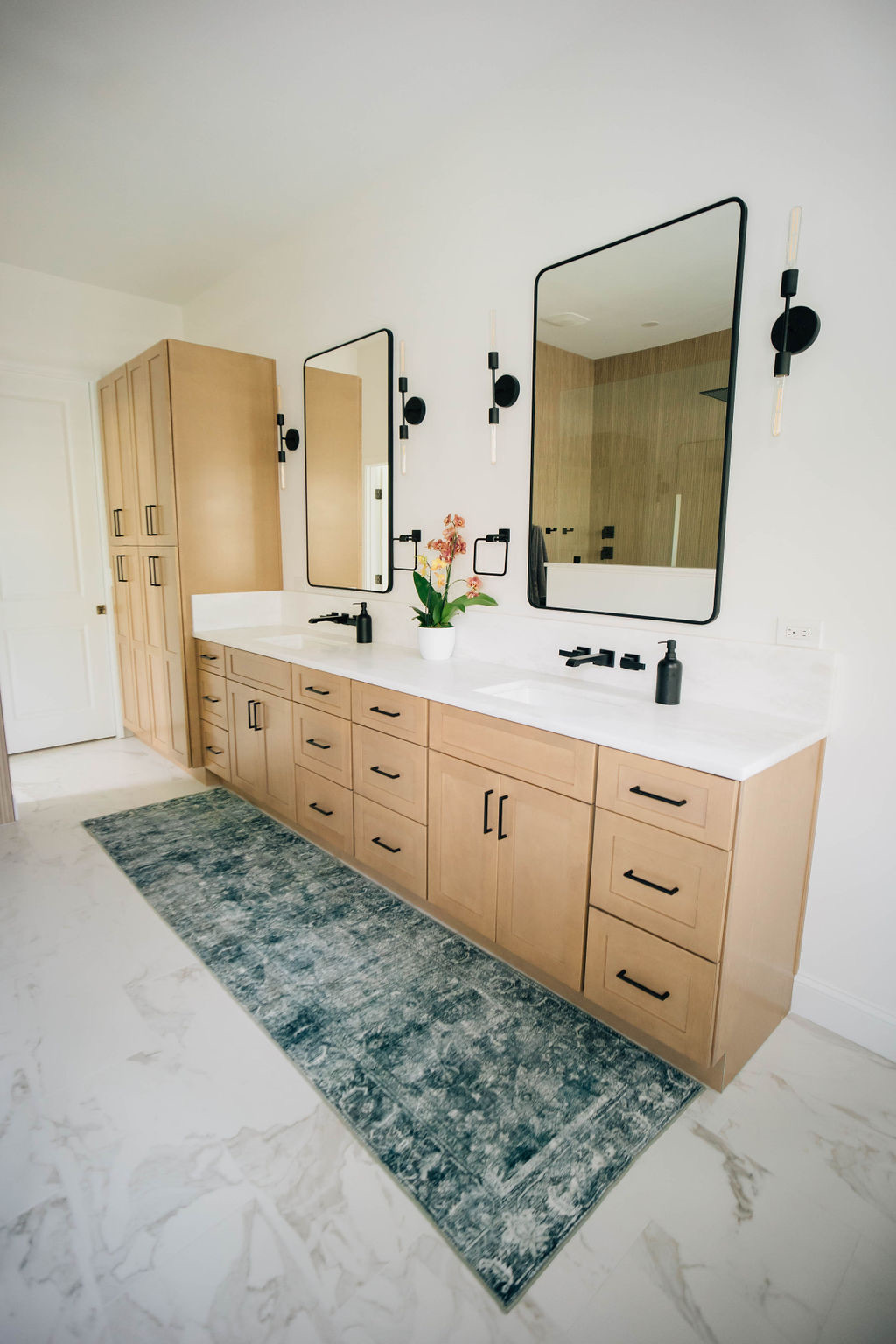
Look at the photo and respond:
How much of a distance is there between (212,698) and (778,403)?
2982 millimetres

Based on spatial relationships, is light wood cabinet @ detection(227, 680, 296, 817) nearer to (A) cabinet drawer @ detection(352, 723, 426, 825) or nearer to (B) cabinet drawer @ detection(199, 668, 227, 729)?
(B) cabinet drawer @ detection(199, 668, 227, 729)

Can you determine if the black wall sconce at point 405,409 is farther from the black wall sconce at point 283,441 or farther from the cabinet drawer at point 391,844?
the cabinet drawer at point 391,844

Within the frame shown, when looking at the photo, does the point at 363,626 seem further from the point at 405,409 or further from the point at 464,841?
the point at 464,841

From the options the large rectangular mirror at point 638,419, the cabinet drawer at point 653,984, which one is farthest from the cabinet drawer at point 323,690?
the cabinet drawer at point 653,984

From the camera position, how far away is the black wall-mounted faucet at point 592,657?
7.32 feet

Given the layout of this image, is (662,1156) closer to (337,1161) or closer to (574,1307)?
(574,1307)

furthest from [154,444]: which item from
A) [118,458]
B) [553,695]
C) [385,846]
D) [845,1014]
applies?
[845,1014]

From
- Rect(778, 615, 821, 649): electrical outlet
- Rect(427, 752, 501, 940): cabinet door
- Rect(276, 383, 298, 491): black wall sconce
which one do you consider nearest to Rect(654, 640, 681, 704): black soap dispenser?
Rect(778, 615, 821, 649): electrical outlet

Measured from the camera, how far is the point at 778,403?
1.81 meters

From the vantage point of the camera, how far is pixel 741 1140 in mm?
1554

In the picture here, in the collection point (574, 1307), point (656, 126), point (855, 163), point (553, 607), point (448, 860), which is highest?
point (656, 126)

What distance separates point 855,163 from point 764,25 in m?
0.49

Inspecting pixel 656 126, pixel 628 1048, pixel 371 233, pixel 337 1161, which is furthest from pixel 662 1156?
pixel 371 233

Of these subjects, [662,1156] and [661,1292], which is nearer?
[661,1292]
